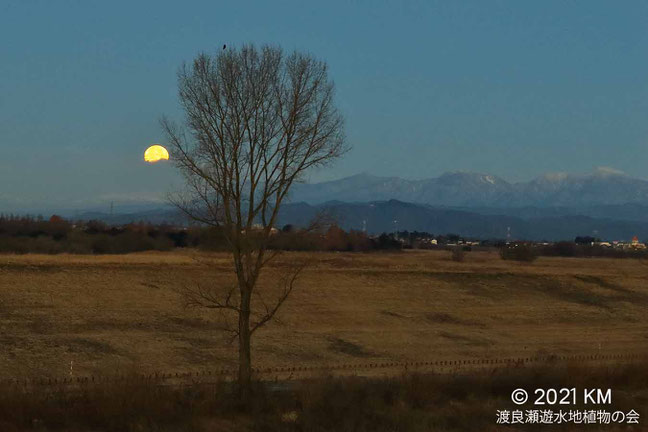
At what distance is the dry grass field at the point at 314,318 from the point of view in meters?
30.1

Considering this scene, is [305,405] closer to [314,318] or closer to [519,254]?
[314,318]

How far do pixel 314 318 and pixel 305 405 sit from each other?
22126 mm

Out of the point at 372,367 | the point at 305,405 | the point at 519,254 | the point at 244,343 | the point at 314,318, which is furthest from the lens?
the point at 519,254

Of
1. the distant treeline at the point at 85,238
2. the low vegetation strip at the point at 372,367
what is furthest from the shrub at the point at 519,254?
the low vegetation strip at the point at 372,367

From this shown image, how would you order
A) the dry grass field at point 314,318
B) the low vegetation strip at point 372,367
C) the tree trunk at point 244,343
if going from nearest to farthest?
the tree trunk at point 244,343 < the low vegetation strip at point 372,367 < the dry grass field at point 314,318

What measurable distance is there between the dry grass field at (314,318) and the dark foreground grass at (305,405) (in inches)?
178

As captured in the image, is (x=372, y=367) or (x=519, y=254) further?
(x=519, y=254)

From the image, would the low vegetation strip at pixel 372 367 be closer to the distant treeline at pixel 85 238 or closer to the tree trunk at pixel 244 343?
the tree trunk at pixel 244 343

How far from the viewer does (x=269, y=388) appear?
66.2ft

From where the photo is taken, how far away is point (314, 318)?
40.4 meters

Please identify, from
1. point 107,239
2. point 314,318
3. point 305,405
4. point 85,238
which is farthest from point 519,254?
point 305,405

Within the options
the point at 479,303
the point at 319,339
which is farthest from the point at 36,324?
the point at 479,303

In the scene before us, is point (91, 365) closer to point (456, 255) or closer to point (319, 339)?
point (319, 339)

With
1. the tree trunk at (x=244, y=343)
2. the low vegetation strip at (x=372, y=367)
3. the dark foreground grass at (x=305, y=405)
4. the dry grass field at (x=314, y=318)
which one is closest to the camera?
the dark foreground grass at (x=305, y=405)
